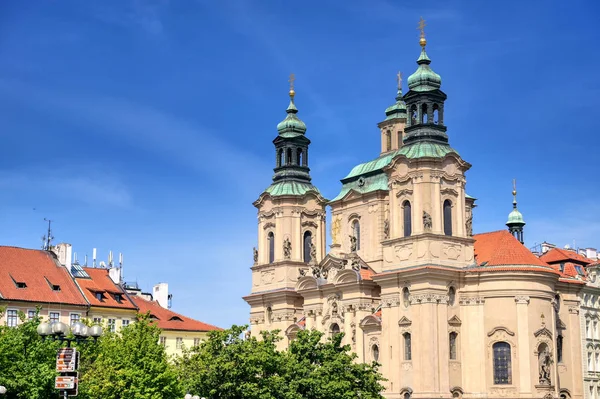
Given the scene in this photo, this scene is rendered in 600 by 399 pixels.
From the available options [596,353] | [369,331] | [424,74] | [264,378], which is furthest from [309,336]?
[596,353]

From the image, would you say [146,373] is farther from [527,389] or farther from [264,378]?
[527,389]

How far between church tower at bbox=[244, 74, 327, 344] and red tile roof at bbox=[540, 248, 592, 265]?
20537 mm

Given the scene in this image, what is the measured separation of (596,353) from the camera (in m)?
81.7

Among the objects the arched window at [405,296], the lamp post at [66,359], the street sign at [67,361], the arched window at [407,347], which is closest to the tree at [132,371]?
the arched window at [407,347]

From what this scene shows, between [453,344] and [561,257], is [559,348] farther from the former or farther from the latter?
[561,257]

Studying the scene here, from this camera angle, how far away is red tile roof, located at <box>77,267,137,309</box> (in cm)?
8144

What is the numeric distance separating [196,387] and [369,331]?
66.3ft

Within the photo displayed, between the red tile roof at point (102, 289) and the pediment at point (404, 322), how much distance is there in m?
25.8

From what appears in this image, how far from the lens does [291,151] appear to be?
87.7 meters

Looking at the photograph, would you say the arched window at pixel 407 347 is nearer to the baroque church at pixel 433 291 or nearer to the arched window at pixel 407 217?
the baroque church at pixel 433 291

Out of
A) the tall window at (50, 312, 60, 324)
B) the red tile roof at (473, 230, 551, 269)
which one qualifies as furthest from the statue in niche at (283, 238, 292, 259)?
the tall window at (50, 312, 60, 324)

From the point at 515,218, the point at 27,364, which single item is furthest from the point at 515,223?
the point at 27,364

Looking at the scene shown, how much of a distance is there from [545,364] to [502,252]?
28.7 ft

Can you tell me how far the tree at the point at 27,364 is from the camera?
4744 centimetres
